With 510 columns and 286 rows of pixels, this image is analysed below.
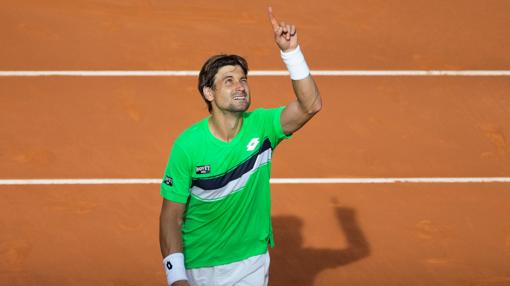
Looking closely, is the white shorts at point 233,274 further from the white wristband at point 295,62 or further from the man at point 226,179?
the white wristband at point 295,62

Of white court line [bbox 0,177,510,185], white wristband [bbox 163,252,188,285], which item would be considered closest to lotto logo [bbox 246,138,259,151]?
white wristband [bbox 163,252,188,285]

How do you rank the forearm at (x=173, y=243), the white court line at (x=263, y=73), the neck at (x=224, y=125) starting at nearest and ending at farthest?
the forearm at (x=173, y=243) → the neck at (x=224, y=125) → the white court line at (x=263, y=73)

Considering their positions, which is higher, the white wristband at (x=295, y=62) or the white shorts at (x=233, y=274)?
the white wristband at (x=295, y=62)

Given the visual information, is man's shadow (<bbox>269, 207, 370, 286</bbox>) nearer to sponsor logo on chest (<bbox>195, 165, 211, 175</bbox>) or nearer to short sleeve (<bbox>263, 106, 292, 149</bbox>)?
short sleeve (<bbox>263, 106, 292, 149</bbox>)

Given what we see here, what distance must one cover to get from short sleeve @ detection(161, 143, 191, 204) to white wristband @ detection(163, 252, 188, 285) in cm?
37

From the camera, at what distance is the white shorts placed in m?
6.57

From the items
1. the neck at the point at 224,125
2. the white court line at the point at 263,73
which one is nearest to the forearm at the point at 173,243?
the neck at the point at 224,125

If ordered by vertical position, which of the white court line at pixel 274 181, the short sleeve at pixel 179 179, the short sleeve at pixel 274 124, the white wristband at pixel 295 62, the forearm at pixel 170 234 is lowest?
the white court line at pixel 274 181

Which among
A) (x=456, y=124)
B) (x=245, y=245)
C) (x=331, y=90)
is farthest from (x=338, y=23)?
(x=245, y=245)

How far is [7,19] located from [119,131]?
3040 millimetres

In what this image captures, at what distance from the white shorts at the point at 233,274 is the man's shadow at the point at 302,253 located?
2.77m

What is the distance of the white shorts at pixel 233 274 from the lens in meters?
6.57

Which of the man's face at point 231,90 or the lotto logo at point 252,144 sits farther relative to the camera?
the lotto logo at point 252,144

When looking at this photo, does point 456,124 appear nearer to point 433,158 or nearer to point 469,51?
point 433,158
